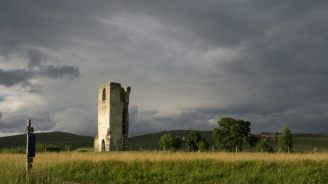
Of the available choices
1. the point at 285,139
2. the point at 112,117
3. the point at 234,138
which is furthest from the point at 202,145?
the point at 112,117

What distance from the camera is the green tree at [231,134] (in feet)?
200

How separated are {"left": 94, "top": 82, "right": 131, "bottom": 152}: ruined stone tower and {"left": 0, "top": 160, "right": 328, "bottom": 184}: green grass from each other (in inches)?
994

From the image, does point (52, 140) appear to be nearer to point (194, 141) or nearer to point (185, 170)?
point (194, 141)

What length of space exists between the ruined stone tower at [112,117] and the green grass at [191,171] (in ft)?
82.9

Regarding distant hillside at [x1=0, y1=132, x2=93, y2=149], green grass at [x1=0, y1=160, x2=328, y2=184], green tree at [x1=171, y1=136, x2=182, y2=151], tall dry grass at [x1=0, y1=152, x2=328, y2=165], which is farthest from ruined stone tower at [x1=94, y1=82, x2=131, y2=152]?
distant hillside at [x1=0, y1=132, x2=93, y2=149]

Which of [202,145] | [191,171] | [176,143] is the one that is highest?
[176,143]

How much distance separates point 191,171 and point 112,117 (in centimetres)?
2797

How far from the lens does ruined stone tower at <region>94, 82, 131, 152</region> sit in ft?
155

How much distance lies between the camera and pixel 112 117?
47.6 meters

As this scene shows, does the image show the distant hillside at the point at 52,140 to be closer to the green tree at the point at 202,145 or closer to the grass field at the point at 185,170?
the green tree at the point at 202,145

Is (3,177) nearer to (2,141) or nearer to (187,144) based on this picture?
(187,144)

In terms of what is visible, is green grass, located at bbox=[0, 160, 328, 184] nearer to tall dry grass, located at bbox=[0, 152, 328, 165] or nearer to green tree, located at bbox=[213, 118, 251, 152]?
tall dry grass, located at bbox=[0, 152, 328, 165]

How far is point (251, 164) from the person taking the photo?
21.6 meters

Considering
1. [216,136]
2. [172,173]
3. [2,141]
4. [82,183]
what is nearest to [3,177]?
[82,183]
